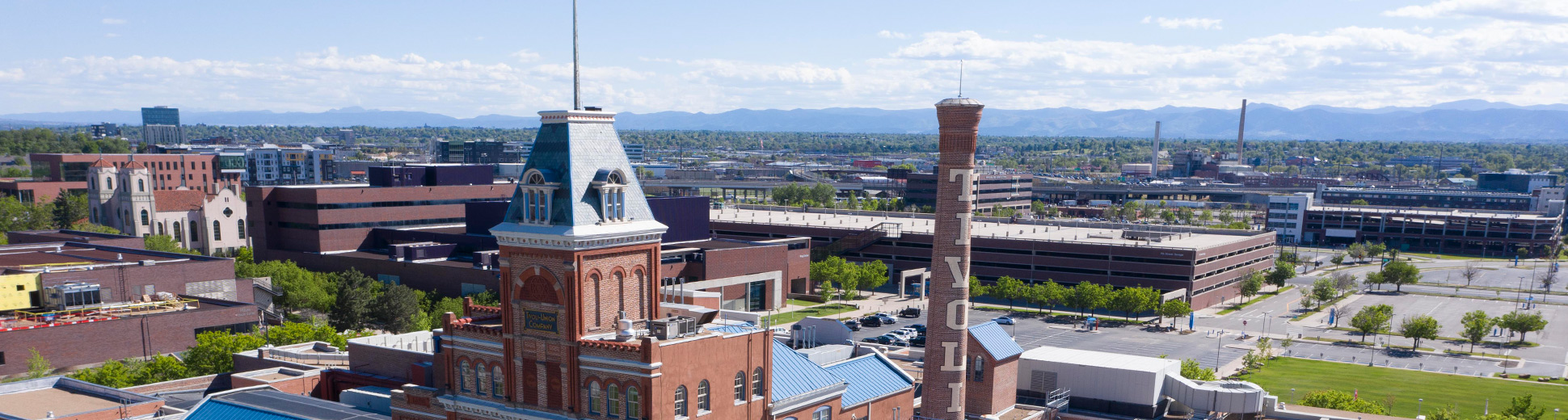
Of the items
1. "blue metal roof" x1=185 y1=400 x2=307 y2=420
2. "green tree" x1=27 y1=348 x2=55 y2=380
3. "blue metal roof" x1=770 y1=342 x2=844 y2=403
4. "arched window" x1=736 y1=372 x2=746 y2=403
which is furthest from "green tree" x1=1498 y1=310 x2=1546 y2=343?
"green tree" x1=27 y1=348 x2=55 y2=380

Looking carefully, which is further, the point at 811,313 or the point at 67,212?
the point at 67,212

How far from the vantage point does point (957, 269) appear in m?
54.2

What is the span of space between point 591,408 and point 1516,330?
352 feet

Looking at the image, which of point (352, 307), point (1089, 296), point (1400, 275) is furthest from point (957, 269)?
point (1400, 275)

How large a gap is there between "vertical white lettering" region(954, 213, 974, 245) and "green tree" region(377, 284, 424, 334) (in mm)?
48077

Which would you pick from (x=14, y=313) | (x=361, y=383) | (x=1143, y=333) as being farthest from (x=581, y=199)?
(x=1143, y=333)

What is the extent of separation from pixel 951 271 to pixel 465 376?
26877 mm

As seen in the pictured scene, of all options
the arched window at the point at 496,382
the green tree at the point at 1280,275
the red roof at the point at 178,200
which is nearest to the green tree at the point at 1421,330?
the green tree at the point at 1280,275

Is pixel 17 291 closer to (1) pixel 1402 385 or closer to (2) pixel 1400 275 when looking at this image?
(1) pixel 1402 385

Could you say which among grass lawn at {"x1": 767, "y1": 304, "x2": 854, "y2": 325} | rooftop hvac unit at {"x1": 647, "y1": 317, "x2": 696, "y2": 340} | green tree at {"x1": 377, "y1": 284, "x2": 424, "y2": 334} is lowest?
grass lawn at {"x1": 767, "y1": 304, "x2": 854, "y2": 325}

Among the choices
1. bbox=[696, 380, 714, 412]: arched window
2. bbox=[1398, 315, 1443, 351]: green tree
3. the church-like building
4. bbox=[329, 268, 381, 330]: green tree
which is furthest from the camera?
the church-like building

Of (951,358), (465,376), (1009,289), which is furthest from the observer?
(1009,289)

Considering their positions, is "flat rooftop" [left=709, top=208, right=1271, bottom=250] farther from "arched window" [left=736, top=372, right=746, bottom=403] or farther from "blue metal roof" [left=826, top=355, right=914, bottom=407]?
"arched window" [left=736, top=372, right=746, bottom=403]

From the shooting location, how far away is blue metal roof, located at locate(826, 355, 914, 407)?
46.9 meters
